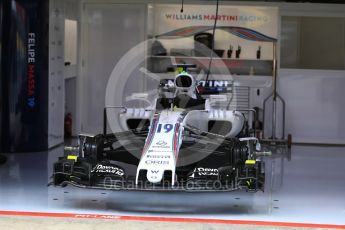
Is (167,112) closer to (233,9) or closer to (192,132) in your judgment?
(192,132)

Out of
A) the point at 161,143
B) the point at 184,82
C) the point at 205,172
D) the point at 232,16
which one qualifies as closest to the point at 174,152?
the point at 161,143

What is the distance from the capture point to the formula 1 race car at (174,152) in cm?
634

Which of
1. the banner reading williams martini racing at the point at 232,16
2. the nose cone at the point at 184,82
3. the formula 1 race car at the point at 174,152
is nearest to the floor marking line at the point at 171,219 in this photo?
the formula 1 race car at the point at 174,152

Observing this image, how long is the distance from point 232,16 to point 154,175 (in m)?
5.89

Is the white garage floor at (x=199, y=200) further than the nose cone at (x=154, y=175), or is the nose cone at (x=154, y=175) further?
the white garage floor at (x=199, y=200)

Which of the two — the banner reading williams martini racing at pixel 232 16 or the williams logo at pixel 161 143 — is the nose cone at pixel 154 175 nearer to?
the williams logo at pixel 161 143

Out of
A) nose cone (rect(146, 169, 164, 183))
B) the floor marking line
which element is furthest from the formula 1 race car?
the floor marking line

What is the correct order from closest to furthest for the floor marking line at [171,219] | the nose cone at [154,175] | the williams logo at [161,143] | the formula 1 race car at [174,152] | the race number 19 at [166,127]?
the floor marking line at [171,219] → the nose cone at [154,175] → the formula 1 race car at [174,152] → the williams logo at [161,143] → the race number 19 at [166,127]

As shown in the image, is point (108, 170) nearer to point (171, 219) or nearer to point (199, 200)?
point (171, 219)

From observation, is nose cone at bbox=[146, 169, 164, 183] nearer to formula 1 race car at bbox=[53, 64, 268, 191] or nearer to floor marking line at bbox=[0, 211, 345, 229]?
formula 1 race car at bbox=[53, 64, 268, 191]

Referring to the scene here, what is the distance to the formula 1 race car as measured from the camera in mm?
6336

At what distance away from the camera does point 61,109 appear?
10844 mm

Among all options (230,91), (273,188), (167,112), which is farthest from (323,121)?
(167,112)

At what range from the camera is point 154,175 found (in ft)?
20.5
